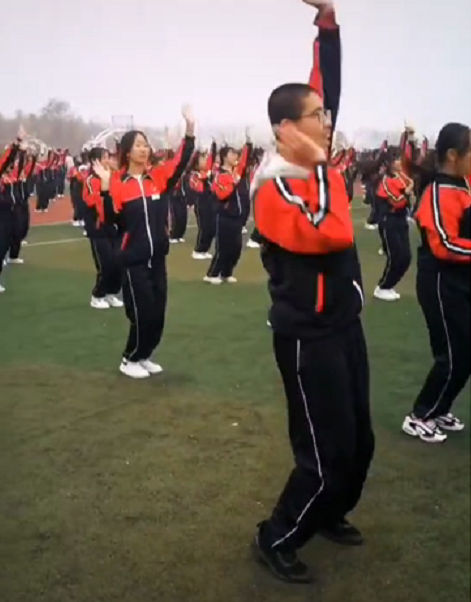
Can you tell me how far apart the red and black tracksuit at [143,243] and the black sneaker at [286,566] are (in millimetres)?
1607

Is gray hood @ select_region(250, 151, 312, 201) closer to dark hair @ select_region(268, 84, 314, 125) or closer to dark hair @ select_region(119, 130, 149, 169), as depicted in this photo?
dark hair @ select_region(268, 84, 314, 125)

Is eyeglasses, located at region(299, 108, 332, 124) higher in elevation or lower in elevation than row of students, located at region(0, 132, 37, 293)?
higher

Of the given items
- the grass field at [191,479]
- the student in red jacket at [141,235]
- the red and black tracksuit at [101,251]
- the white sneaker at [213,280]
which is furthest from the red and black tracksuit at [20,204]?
the student in red jacket at [141,235]

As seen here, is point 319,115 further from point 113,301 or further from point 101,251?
point 101,251

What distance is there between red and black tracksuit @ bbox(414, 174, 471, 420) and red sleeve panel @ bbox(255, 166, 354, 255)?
429 millimetres

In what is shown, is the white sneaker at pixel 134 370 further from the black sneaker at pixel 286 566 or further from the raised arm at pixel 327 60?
the raised arm at pixel 327 60

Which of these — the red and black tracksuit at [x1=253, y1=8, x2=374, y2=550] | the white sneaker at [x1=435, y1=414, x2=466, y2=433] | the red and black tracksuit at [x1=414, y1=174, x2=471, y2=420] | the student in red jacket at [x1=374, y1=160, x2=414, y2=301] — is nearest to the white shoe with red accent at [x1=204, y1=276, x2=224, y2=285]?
the student in red jacket at [x1=374, y1=160, x2=414, y2=301]

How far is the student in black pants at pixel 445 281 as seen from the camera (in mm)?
1677

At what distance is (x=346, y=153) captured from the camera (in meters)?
1.83

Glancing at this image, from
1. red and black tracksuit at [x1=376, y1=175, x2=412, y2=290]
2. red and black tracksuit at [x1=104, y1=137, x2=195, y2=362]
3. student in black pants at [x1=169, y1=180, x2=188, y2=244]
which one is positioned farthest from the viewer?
student in black pants at [x1=169, y1=180, x2=188, y2=244]

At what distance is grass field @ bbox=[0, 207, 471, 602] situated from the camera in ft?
5.33

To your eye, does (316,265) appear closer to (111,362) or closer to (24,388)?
(24,388)

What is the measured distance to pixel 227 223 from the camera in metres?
5.80

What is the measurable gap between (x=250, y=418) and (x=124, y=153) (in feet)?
3.65
